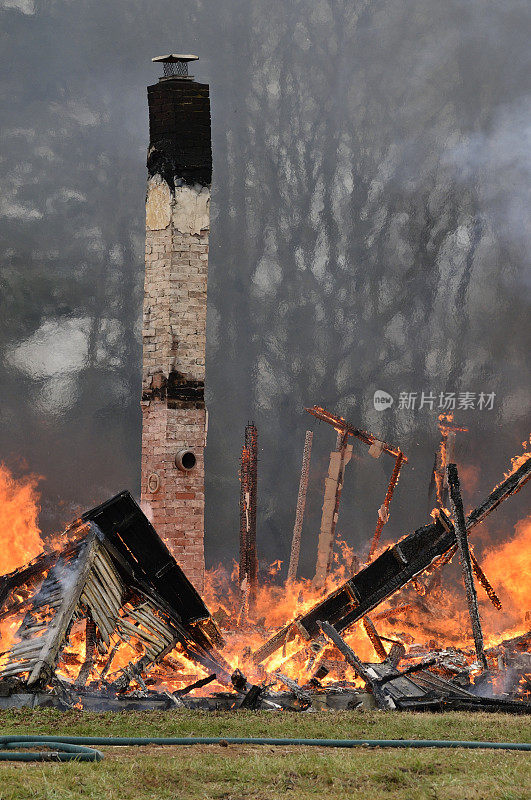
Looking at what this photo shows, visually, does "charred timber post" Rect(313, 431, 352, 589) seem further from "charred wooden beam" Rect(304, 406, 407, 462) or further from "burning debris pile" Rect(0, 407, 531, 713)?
"burning debris pile" Rect(0, 407, 531, 713)

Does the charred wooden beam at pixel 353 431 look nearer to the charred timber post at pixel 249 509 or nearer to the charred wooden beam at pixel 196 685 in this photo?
the charred timber post at pixel 249 509

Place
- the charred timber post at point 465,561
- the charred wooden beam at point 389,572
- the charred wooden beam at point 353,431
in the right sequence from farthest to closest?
the charred wooden beam at point 353,431 < the charred wooden beam at point 389,572 < the charred timber post at point 465,561

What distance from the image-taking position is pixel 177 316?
15.9 m

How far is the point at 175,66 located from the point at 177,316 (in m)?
5.41

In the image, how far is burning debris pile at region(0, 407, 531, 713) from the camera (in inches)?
417

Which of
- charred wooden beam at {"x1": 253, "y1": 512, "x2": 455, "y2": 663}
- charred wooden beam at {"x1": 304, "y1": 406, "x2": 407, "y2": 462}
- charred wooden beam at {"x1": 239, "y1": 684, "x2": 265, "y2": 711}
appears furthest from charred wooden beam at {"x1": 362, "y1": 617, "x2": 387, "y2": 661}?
charred wooden beam at {"x1": 304, "y1": 406, "x2": 407, "y2": 462}

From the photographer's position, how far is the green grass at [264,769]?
505 cm

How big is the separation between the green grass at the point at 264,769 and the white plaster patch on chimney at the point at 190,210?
1023 cm

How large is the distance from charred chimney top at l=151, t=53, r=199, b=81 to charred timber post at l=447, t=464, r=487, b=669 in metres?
9.64

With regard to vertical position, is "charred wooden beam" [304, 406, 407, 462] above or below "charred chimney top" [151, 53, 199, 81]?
below

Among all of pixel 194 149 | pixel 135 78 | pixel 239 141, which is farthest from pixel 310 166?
pixel 194 149

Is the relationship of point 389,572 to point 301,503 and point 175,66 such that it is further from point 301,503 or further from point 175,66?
point 175,66

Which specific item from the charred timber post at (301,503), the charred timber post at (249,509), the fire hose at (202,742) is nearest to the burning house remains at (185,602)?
the charred timber post at (249,509)

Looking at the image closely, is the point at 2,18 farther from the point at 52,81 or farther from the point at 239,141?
the point at 239,141
